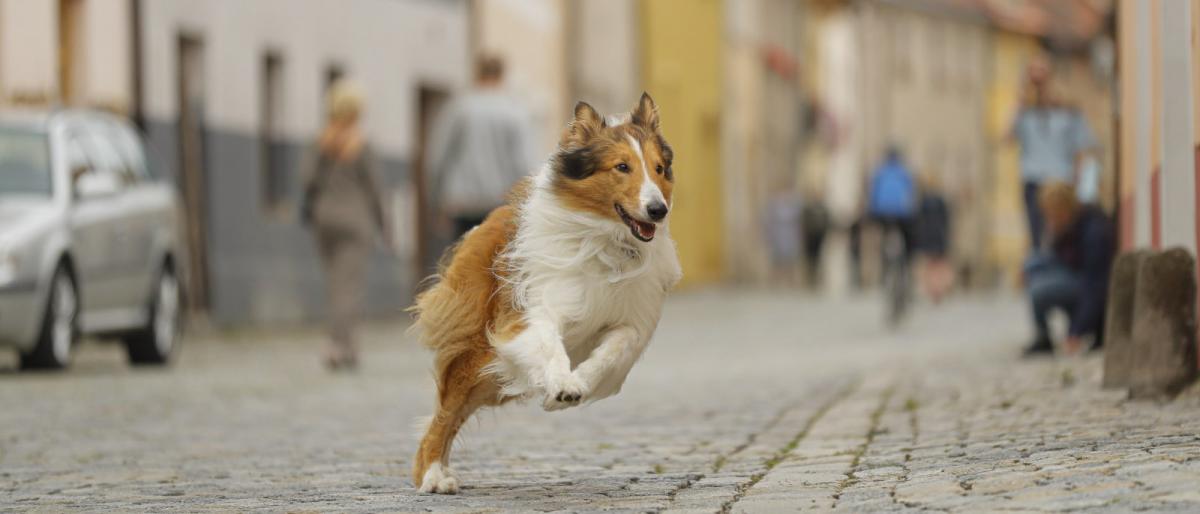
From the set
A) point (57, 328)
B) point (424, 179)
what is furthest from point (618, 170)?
point (424, 179)

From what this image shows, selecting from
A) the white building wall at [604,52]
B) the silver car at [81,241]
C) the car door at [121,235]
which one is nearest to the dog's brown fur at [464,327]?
the silver car at [81,241]

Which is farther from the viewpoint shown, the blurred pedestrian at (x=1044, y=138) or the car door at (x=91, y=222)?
the blurred pedestrian at (x=1044, y=138)

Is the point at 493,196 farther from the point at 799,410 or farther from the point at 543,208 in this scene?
the point at 543,208

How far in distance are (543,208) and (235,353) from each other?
40.4 ft

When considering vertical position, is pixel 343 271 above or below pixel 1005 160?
below

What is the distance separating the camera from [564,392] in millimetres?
6746

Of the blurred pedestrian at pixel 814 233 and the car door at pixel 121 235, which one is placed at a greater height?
the car door at pixel 121 235

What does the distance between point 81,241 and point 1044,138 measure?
673 centimetres

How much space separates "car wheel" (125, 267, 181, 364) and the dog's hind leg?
31.8 feet

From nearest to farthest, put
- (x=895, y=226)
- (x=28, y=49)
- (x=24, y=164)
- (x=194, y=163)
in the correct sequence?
(x=24, y=164) < (x=28, y=49) < (x=895, y=226) < (x=194, y=163)

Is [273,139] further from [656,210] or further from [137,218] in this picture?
[656,210]

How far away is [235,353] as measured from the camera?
19266 mm

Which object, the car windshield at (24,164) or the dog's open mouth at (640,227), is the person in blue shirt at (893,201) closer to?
the car windshield at (24,164)

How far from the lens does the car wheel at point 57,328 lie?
49.0 feet
